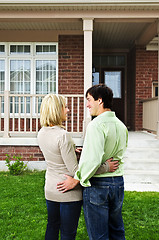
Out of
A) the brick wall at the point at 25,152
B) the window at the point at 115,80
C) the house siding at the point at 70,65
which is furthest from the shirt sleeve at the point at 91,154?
the window at the point at 115,80

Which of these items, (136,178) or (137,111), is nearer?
(136,178)

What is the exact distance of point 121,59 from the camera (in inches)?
428

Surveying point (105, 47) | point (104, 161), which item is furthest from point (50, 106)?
point (105, 47)

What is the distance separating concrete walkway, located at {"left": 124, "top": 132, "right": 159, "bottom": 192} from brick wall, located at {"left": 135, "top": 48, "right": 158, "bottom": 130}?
286 centimetres

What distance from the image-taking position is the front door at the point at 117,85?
10.9 m

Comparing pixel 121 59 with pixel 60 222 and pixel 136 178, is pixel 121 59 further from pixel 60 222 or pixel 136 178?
pixel 60 222

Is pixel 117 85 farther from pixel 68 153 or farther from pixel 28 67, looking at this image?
pixel 68 153

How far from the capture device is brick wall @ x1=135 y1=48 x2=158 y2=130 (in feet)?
32.1

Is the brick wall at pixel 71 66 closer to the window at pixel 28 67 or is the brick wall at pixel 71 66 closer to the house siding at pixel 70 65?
the house siding at pixel 70 65

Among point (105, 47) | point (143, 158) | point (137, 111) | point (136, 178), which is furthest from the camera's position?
point (105, 47)

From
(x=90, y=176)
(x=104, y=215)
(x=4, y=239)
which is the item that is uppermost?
(x=90, y=176)

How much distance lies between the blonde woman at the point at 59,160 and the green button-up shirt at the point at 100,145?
0.09m

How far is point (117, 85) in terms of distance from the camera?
11.0m

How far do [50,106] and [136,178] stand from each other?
410 cm
